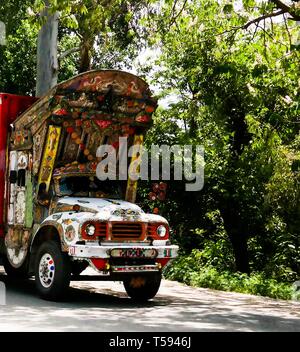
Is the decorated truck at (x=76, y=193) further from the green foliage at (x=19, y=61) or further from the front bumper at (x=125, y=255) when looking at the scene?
the green foliage at (x=19, y=61)

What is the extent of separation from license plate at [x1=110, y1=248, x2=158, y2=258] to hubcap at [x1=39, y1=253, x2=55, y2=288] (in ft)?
3.42

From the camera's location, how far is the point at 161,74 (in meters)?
18.0

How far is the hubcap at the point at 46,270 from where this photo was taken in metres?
9.71

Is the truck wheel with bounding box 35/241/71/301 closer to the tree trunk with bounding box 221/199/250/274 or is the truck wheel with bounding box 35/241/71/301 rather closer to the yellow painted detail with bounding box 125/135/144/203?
the yellow painted detail with bounding box 125/135/144/203

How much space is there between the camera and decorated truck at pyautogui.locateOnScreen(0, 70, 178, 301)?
31.4ft

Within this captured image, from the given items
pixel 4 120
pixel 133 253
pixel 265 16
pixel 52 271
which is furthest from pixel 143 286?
pixel 265 16

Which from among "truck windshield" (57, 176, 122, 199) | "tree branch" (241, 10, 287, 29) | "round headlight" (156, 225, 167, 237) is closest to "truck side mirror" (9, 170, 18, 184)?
"truck windshield" (57, 176, 122, 199)

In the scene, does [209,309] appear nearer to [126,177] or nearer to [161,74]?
[126,177]

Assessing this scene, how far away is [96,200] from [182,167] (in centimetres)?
578

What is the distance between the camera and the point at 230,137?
16.4m

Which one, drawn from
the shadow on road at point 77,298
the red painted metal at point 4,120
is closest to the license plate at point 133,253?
the shadow on road at point 77,298

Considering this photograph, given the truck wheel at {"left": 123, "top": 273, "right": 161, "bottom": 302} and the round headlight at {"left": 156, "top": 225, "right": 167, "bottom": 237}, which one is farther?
the truck wheel at {"left": 123, "top": 273, "right": 161, "bottom": 302}

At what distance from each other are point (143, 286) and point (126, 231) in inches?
51.9

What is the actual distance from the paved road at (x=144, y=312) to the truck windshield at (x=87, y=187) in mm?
1800
